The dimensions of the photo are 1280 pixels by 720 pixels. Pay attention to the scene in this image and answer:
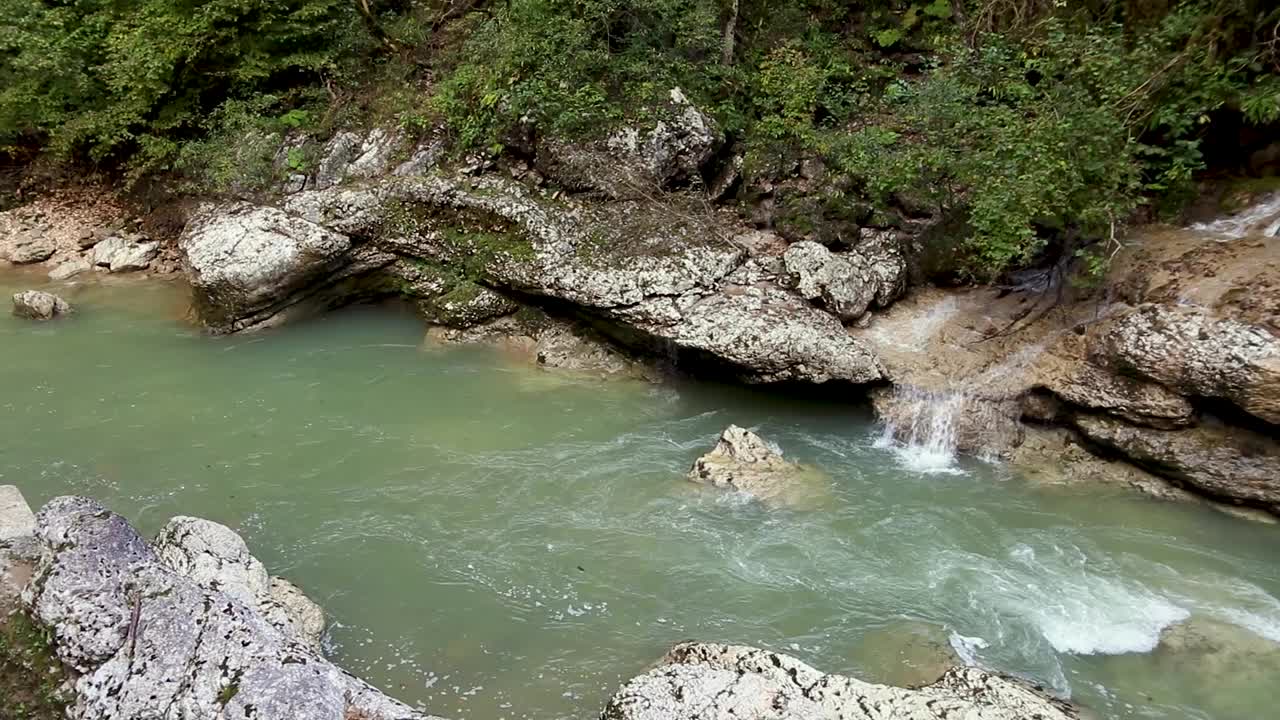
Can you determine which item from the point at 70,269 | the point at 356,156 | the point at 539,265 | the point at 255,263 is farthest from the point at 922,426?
the point at 70,269

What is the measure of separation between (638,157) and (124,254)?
9.88m

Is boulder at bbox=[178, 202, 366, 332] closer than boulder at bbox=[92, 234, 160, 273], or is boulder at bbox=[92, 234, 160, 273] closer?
boulder at bbox=[178, 202, 366, 332]

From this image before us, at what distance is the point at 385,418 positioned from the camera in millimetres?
10375

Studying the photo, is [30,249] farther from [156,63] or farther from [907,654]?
[907,654]

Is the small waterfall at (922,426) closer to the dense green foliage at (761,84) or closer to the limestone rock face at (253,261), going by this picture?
the dense green foliage at (761,84)

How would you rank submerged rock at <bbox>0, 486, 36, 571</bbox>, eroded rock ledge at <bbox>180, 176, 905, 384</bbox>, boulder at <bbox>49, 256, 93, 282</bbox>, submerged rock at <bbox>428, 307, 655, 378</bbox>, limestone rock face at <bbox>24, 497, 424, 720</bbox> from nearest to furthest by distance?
limestone rock face at <bbox>24, 497, 424, 720</bbox> → submerged rock at <bbox>0, 486, 36, 571</bbox> → eroded rock ledge at <bbox>180, 176, 905, 384</bbox> → submerged rock at <bbox>428, 307, 655, 378</bbox> → boulder at <bbox>49, 256, 93, 282</bbox>

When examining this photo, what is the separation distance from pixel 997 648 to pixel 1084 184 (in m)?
5.23

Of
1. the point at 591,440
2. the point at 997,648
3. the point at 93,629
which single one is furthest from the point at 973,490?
the point at 93,629

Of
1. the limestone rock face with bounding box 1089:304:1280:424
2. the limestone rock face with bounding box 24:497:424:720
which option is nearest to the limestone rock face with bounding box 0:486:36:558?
the limestone rock face with bounding box 24:497:424:720

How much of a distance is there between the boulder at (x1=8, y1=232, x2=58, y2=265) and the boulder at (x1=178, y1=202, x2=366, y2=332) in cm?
501

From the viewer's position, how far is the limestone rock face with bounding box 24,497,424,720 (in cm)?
457

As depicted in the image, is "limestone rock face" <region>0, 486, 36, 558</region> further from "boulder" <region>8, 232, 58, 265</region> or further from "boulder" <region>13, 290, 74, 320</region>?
"boulder" <region>8, 232, 58, 265</region>

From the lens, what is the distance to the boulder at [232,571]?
6.48 metres

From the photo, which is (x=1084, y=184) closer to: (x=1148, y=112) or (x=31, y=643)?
(x=1148, y=112)
